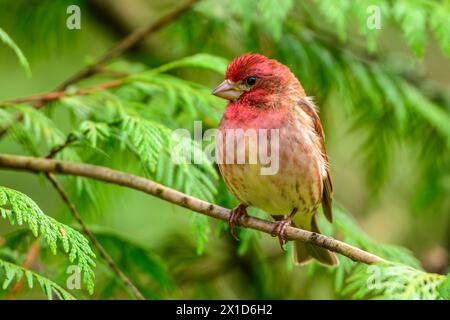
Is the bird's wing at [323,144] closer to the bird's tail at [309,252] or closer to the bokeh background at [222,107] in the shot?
the bird's tail at [309,252]

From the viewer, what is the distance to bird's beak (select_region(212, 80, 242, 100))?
4.12 metres

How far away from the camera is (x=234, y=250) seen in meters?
5.88

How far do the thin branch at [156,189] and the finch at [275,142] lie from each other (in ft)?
0.76

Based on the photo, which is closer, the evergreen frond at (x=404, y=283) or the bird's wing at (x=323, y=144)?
the evergreen frond at (x=404, y=283)

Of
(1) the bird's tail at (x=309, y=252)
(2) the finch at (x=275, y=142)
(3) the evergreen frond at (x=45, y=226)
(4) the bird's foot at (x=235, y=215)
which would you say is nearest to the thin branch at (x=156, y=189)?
(4) the bird's foot at (x=235, y=215)

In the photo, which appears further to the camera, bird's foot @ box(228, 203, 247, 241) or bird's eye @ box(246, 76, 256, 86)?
bird's eye @ box(246, 76, 256, 86)

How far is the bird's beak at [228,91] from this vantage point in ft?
13.5

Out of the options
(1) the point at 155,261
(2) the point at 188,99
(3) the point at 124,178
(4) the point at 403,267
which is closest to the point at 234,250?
(1) the point at 155,261

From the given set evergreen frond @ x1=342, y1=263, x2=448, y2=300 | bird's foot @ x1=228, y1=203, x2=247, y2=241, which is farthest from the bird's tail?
evergreen frond @ x1=342, y1=263, x2=448, y2=300

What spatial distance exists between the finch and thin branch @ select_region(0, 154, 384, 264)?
23 cm

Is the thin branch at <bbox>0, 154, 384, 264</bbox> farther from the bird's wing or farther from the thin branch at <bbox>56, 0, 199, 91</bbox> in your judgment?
the thin branch at <bbox>56, 0, 199, 91</bbox>

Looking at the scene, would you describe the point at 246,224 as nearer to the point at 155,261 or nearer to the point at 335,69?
the point at 155,261

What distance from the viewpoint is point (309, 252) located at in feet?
14.7

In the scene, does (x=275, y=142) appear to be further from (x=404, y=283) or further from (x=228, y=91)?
(x=404, y=283)
